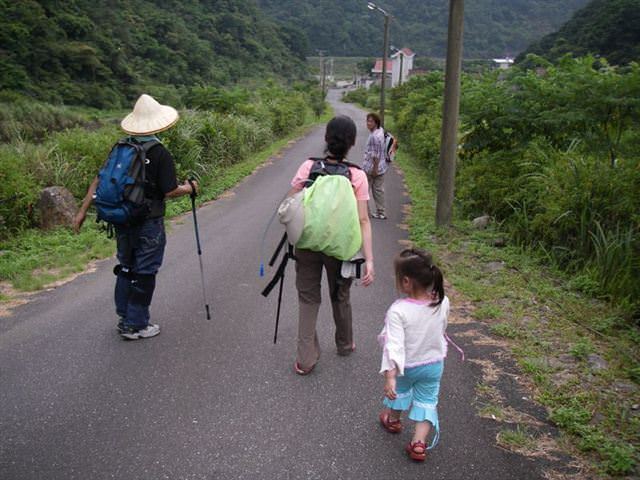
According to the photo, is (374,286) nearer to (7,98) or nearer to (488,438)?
(488,438)

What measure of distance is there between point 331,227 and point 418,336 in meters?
0.97

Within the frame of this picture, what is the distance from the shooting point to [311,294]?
3.95 metres

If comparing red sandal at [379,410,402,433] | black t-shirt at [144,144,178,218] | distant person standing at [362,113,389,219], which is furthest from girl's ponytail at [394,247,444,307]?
distant person standing at [362,113,389,219]

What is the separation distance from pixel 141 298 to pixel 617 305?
4.50 metres

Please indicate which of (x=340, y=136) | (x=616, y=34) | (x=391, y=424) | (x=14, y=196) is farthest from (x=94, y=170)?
(x=616, y=34)

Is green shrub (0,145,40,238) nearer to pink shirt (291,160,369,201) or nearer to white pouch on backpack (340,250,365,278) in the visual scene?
pink shirt (291,160,369,201)

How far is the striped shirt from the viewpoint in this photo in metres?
9.59

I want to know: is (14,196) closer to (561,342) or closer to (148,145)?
(148,145)

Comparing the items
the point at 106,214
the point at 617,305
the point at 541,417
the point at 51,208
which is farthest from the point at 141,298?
the point at 51,208

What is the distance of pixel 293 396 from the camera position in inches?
150

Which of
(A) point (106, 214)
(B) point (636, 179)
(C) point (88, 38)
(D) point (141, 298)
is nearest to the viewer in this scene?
(A) point (106, 214)

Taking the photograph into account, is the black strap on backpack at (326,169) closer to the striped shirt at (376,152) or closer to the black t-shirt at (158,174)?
the black t-shirt at (158,174)

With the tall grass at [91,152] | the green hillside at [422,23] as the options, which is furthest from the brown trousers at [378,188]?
the green hillside at [422,23]

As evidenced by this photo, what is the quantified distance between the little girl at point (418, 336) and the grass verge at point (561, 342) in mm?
606
